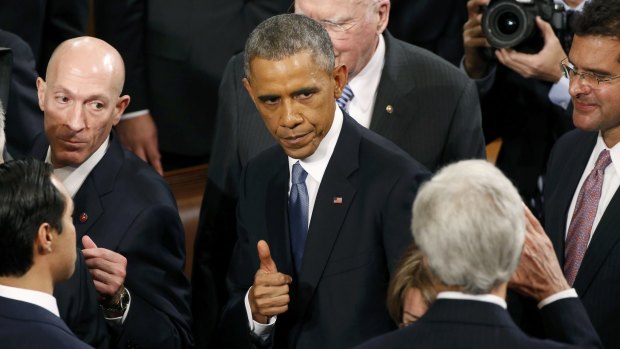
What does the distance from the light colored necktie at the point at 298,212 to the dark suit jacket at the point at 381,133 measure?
0.60 meters

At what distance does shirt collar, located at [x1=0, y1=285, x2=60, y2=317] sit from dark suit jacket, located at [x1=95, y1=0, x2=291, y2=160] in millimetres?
1949

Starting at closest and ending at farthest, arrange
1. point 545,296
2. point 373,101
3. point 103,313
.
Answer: point 545,296
point 103,313
point 373,101

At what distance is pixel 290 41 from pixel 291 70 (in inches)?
2.9

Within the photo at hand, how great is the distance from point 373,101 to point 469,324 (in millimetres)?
1635

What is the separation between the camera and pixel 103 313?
3455 mm

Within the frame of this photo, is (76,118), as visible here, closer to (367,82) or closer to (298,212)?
(298,212)

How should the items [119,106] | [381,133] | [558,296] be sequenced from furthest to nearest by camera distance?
[381,133] < [119,106] < [558,296]

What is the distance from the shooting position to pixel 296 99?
3.23m

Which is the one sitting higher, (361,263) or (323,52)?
(323,52)

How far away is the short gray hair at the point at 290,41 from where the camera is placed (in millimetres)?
3205

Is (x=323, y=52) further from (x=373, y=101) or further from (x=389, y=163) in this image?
(x=373, y=101)

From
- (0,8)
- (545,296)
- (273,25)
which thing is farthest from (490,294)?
(0,8)

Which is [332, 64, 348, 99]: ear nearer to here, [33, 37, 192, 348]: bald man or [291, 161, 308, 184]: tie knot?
[291, 161, 308, 184]: tie knot

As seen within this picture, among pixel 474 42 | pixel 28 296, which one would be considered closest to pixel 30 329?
pixel 28 296
